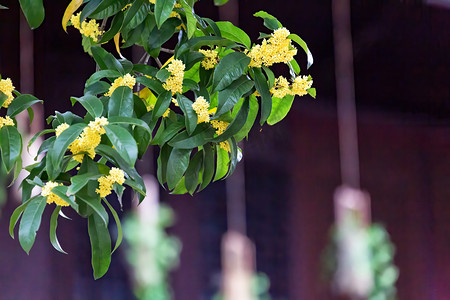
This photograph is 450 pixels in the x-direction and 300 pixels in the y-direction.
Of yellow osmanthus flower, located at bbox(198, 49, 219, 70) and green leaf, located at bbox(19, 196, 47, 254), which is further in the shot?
yellow osmanthus flower, located at bbox(198, 49, 219, 70)

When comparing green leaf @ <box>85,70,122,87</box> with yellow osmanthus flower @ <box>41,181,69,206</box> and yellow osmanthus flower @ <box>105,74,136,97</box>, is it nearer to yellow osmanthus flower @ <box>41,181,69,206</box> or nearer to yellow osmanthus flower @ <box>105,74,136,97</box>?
yellow osmanthus flower @ <box>105,74,136,97</box>

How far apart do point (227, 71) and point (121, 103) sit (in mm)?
119

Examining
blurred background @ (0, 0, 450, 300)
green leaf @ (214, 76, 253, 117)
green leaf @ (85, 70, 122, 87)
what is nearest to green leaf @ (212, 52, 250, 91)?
green leaf @ (214, 76, 253, 117)

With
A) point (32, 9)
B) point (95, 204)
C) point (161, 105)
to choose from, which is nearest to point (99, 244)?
point (95, 204)

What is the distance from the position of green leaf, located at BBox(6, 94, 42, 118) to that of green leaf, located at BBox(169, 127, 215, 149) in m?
0.17

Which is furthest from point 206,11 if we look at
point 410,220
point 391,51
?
point 410,220

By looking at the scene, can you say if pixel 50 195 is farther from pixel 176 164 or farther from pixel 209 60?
pixel 209 60

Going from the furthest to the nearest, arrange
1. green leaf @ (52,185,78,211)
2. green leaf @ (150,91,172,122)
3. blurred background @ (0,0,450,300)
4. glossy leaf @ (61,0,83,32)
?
blurred background @ (0,0,450,300) → glossy leaf @ (61,0,83,32) → green leaf @ (150,91,172,122) → green leaf @ (52,185,78,211)

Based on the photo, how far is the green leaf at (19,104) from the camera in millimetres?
688

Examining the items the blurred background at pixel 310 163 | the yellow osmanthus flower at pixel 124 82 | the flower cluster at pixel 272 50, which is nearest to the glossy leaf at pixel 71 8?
the yellow osmanthus flower at pixel 124 82

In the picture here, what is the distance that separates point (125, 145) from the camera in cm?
54

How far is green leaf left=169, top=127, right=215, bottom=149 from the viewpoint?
0.64 meters

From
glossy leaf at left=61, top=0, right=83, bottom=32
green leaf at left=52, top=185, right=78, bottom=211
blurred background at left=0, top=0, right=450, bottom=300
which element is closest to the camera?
green leaf at left=52, top=185, right=78, bottom=211

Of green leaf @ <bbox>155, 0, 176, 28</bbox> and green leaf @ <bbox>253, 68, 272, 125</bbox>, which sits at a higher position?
green leaf @ <bbox>155, 0, 176, 28</bbox>
